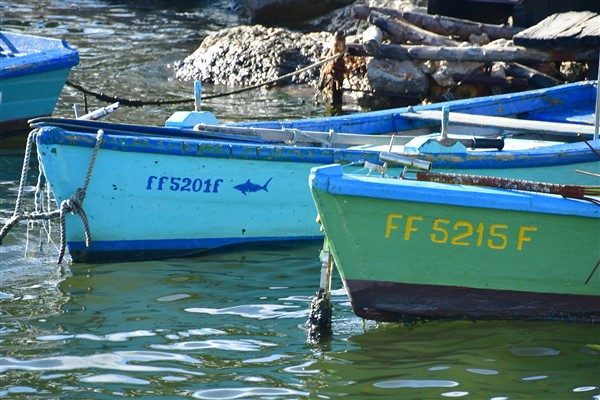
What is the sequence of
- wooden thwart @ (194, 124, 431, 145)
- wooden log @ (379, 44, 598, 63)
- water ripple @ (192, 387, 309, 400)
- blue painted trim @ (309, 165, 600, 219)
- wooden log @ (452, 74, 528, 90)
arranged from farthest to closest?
wooden log @ (452, 74, 528, 90)
wooden log @ (379, 44, 598, 63)
wooden thwart @ (194, 124, 431, 145)
blue painted trim @ (309, 165, 600, 219)
water ripple @ (192, 387, 309, 400)

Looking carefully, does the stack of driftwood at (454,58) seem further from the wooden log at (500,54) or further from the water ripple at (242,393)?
the water ripple at (242,393)

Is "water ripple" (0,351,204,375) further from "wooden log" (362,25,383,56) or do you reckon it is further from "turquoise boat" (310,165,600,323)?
"wooden log" (362,25,383,56)

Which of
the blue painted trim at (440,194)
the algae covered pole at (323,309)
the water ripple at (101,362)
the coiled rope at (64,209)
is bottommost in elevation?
the water ripple at (101,362)

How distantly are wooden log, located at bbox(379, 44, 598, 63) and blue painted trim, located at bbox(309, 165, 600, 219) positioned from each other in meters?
6.48

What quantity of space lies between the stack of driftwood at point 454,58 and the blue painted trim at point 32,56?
3.49 m

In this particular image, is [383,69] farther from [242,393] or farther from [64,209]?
[242,393]

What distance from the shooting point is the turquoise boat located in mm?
6176

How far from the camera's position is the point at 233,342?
21.6 feet

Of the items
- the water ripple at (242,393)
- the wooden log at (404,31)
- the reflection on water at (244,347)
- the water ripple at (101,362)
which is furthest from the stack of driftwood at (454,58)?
the water ripple at (242,393)

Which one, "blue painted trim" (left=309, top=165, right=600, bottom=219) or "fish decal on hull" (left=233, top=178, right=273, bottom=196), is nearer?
"blue painted trim" (left=309, top=165, right=600, bottom=219)

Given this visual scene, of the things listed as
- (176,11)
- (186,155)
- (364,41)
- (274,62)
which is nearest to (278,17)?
(176,11)

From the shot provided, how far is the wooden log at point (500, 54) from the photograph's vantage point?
40.4ft

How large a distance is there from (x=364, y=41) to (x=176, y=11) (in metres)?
11.6

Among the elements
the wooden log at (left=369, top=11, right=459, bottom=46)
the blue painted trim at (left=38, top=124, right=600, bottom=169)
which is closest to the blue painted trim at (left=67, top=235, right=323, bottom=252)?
the blue painted trim at (left=38, top=124, right=600, bottom=169)
